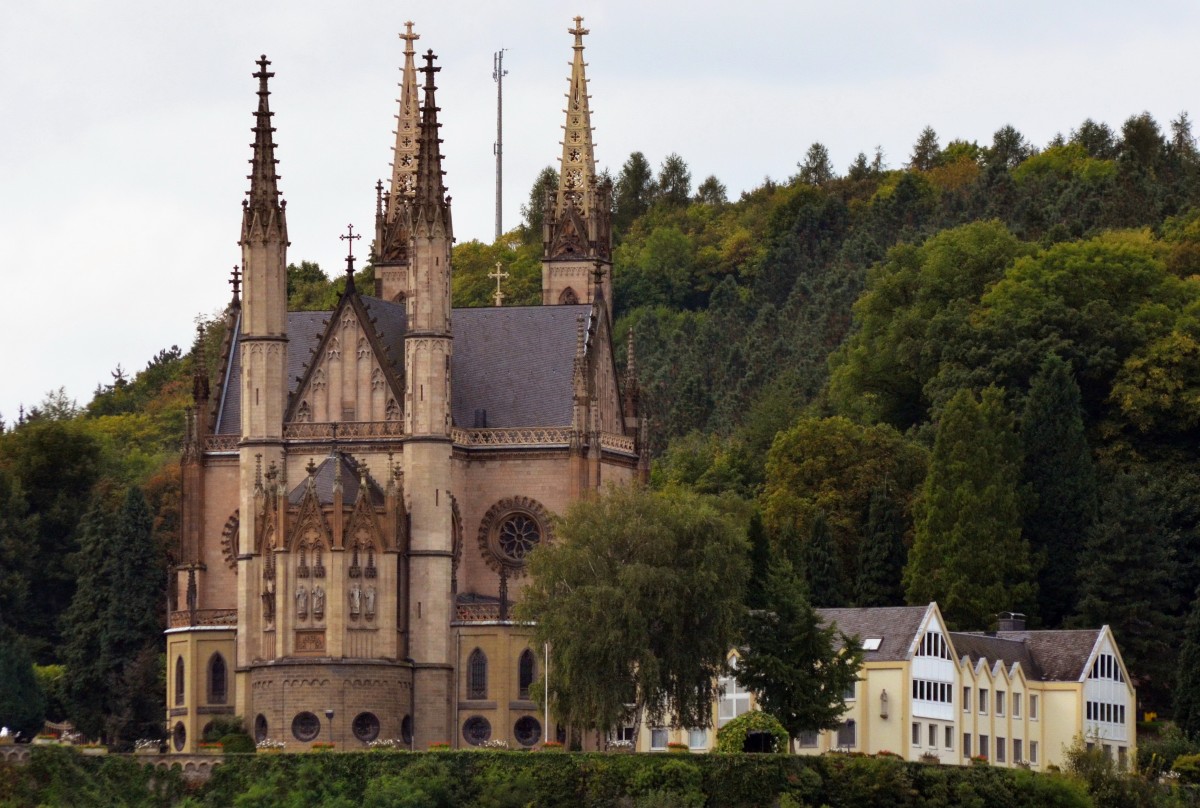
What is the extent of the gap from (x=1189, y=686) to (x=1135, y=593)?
622cm

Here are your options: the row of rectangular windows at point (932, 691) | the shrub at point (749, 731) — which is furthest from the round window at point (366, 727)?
the row of rectangular windows at point (932, 691)

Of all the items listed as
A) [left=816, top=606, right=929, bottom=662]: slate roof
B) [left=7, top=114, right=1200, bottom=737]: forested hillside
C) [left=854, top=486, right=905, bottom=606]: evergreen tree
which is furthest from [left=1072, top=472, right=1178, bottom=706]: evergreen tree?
[left=816, top=606, right=929, bottom=662]: slate roof

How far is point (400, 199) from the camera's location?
118 m

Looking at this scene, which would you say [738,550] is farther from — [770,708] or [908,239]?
[908,239]

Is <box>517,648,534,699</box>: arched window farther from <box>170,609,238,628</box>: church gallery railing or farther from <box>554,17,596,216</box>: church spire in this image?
<box>554,17,596,216</box>: church spire

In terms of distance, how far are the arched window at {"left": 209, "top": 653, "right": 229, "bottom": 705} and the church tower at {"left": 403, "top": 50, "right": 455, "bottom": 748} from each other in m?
6.95

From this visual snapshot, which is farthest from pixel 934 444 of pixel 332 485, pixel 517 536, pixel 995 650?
pixel 332 485

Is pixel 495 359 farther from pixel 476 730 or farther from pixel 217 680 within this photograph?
pixel 217 680

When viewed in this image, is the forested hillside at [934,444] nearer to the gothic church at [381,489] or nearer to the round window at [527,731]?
the gothic church at [381,489]

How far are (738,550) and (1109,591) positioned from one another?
20.3 meters

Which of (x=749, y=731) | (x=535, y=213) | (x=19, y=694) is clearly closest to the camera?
(x=749, y=731)

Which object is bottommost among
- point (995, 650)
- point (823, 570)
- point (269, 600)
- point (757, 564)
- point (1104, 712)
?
point (1104, 712)

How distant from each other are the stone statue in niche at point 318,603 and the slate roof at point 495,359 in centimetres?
780

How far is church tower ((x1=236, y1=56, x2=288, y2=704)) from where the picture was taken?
106 meters
